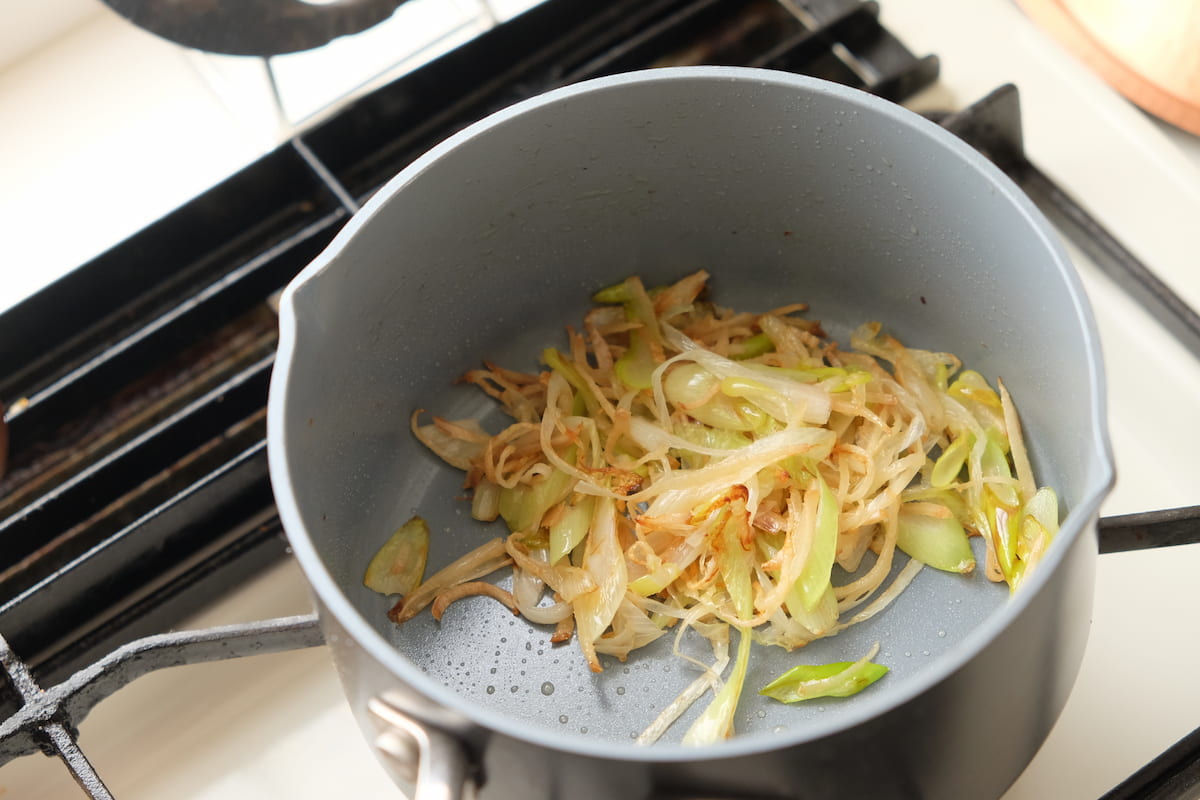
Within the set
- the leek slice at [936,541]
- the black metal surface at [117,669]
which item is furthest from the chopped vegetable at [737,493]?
the black metal surface at [117,669]

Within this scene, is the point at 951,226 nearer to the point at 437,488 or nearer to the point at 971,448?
the point at 971,448

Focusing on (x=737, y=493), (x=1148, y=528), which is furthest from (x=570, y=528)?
(x=1148, y=528)

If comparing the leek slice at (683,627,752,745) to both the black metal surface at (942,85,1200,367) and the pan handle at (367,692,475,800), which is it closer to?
the pan handle at (367,692,475,800)

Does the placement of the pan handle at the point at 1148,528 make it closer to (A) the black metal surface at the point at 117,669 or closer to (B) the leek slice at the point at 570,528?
(B) the leek slice at the point at 570,528

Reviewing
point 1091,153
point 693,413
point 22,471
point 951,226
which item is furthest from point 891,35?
point 22,471

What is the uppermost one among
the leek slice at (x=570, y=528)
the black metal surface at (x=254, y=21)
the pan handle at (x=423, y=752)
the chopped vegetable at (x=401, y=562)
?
the black metal surface at (x=254, y=21)

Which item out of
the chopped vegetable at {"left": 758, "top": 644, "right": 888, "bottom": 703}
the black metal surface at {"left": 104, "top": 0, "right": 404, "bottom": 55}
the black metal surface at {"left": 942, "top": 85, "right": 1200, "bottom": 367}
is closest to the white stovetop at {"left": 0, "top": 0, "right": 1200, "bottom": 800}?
the black metal surface at {"left": 942, "top": 85, "right": 1200, "bottom": 367}
